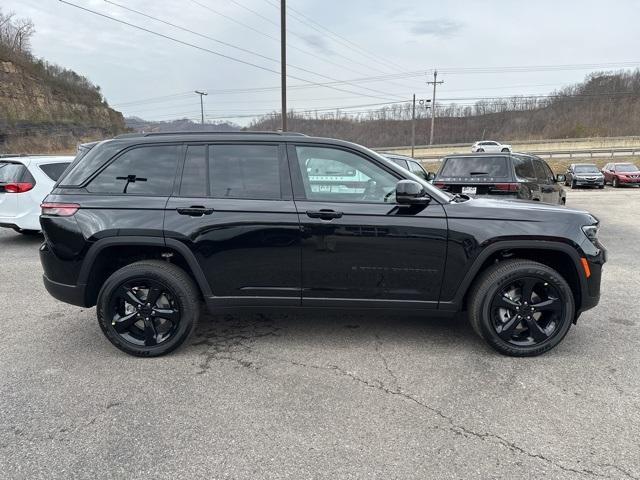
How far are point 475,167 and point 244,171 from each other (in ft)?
18.7

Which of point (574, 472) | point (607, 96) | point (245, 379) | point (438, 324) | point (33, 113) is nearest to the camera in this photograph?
point (574, 472)

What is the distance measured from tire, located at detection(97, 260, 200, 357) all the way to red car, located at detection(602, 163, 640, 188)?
26.0 metres

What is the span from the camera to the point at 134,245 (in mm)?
3477

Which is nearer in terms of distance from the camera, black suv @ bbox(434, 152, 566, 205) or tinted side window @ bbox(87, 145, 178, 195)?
tinted side window @ bbox(87, 145, 178, 195)

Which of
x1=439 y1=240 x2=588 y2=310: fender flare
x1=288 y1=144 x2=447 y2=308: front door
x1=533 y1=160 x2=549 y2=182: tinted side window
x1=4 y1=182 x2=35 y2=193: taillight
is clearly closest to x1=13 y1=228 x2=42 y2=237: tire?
x1=4 y1=182 x2=35 y2=193: taillight

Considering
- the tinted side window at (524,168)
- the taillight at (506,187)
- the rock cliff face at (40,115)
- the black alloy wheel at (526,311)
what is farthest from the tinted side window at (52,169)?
the rock cliff face at (40,115)

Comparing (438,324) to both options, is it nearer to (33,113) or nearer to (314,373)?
(314,373)

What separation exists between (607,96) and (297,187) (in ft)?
288

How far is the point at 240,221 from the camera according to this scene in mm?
3383

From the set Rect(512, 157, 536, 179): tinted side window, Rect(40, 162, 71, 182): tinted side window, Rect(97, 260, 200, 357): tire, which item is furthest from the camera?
Rect(40, 162, 71, 182): tinted side window

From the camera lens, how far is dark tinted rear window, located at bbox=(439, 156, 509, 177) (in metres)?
7.67

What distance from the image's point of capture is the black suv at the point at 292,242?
335 centimetres

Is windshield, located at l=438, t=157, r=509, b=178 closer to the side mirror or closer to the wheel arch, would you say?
the side mirror

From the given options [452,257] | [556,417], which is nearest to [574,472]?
[556,417]
